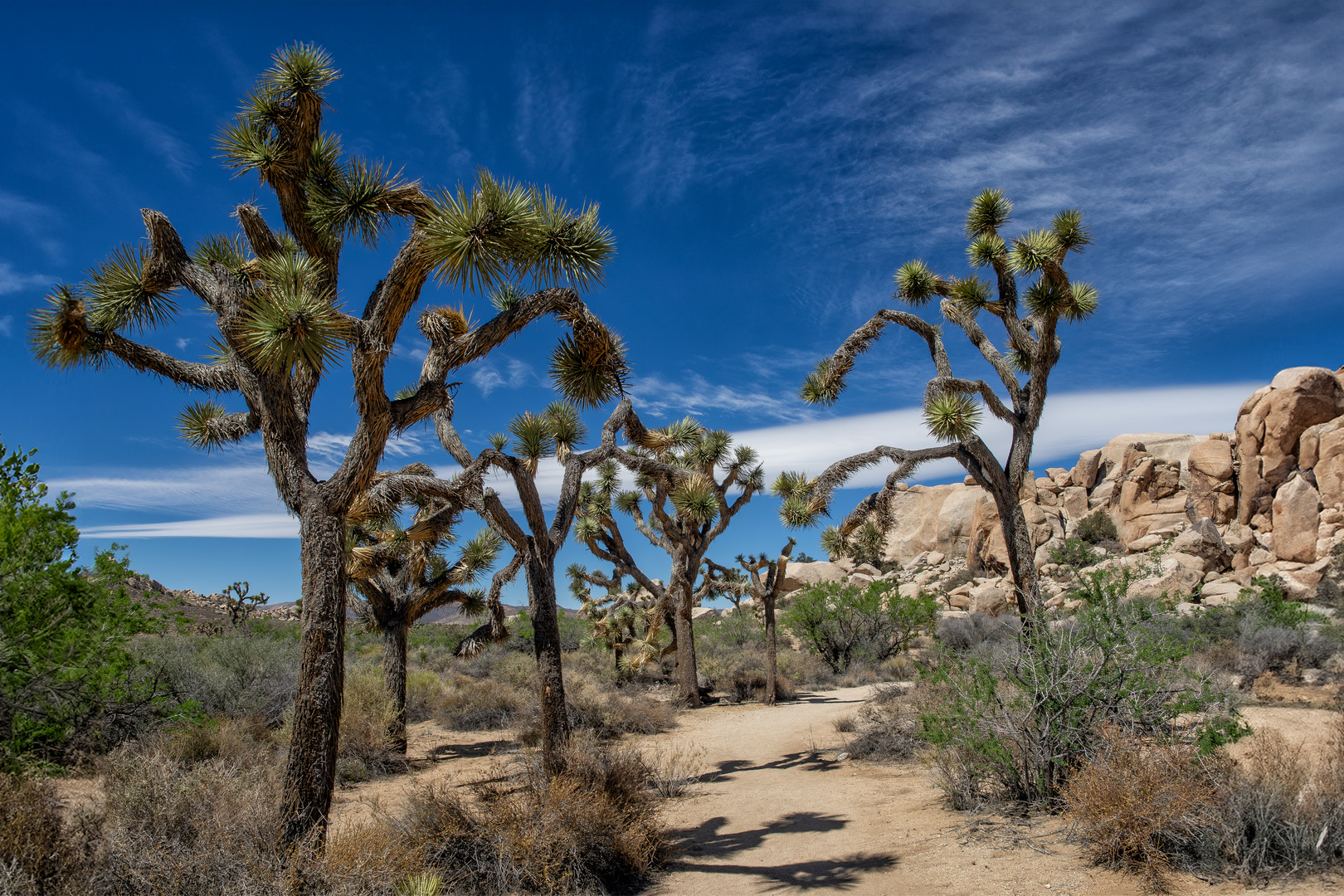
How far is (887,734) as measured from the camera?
1062 centimetres

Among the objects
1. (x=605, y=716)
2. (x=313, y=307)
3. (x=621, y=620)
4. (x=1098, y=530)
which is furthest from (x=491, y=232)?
(x=1098, y=530)

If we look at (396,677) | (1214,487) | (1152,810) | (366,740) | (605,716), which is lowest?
(605,716)

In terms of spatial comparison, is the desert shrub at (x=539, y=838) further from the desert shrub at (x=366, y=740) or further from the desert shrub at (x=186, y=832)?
the desert shrub at (x=366, y=740)

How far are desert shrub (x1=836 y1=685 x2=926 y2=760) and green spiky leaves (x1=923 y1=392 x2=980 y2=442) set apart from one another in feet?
14.3

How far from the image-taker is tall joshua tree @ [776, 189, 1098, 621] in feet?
35.1

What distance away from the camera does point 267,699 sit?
13055 millimetres

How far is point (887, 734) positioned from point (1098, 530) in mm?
37266

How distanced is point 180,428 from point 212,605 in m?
43.8

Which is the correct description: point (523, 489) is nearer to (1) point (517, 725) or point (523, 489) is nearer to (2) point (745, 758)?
(2) point (745, 758)

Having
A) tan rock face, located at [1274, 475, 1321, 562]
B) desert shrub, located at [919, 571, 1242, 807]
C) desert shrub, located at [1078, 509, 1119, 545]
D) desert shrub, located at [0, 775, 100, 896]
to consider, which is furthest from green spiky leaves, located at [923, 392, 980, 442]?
desert shrub, located at [1078, 509, 1119, 545]

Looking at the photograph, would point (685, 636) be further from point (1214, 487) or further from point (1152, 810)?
point (1214, 487)

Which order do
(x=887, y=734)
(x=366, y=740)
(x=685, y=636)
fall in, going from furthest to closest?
(x=685, y=636), (x=366, y=740), (x=887, y=734)

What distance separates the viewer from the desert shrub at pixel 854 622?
22.4 metres

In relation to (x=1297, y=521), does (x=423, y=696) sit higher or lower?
lower
